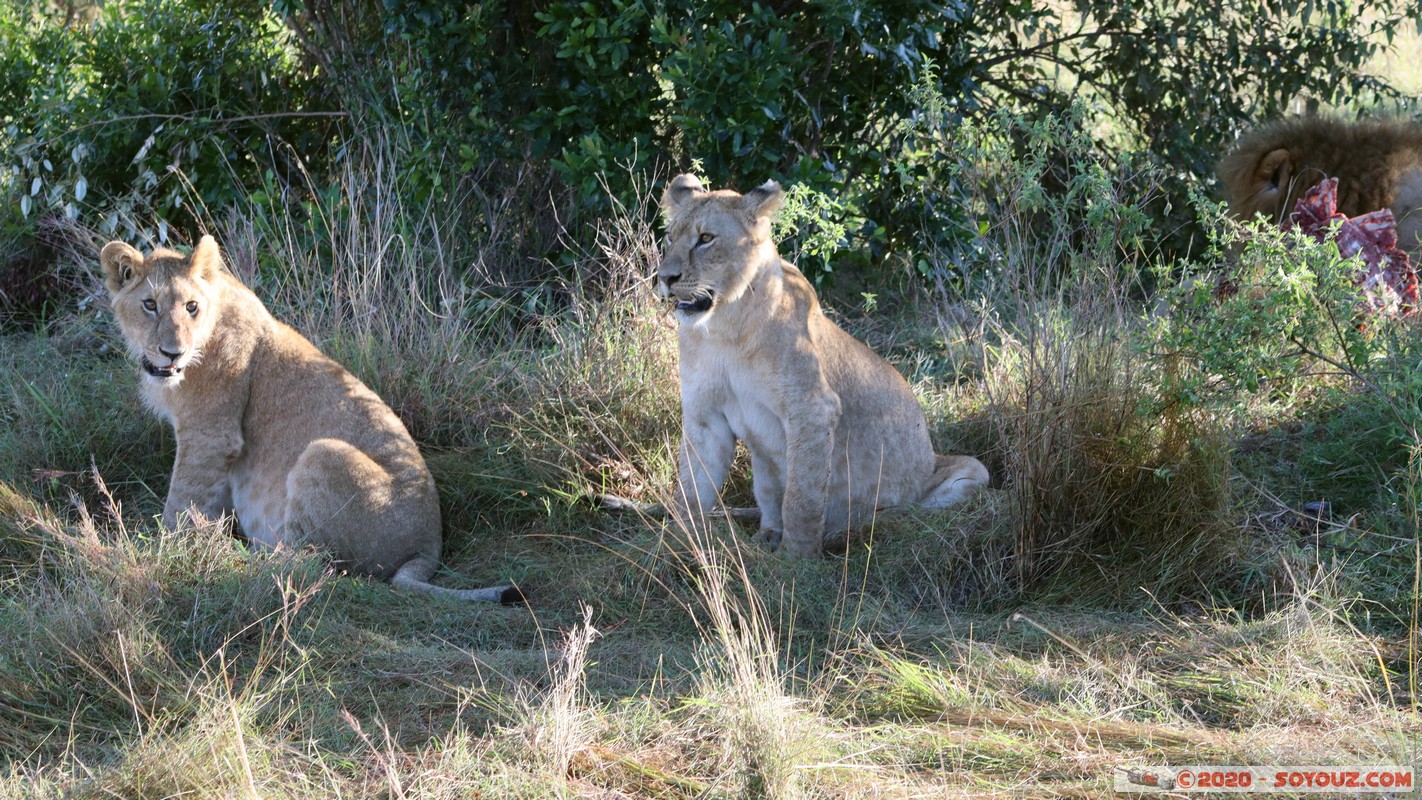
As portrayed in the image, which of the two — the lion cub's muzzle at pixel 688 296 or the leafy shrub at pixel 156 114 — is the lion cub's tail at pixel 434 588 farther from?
Answer: the leafy shrub at pixel 156 114


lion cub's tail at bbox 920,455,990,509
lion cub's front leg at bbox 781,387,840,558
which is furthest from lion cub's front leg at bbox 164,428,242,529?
lion cub's tail at bbox 920,455,990,509

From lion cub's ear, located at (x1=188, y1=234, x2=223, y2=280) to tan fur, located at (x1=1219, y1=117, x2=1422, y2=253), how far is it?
5.27 metres

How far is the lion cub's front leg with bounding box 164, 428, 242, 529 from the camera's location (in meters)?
5.62

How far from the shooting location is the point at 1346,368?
206 inches

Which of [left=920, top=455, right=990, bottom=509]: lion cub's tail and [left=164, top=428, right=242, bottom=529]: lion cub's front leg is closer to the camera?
[left=164, top=428, right=242, bottom=529]: lion cub's front leg

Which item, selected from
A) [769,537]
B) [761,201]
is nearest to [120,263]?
[761,201]

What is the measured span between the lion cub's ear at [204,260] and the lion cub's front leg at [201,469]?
2.15 ft

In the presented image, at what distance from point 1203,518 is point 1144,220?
109cm

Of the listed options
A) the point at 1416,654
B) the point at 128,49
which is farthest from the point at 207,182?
the point at 1416,654

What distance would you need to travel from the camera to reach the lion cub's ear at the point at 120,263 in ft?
18.1

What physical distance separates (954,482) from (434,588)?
7.17 ft

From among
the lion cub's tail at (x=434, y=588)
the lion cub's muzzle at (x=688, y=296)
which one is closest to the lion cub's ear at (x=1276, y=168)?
the lion cub's muzzle at (x=688, y=296)

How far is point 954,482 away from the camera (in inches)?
229

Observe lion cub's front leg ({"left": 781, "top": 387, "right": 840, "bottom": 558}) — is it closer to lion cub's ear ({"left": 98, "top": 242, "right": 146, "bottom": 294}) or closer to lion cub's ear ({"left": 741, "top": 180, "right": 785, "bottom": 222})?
lion cub's ear ({"left": 741, "top": 180, "right": 785, "bottom": 222})
